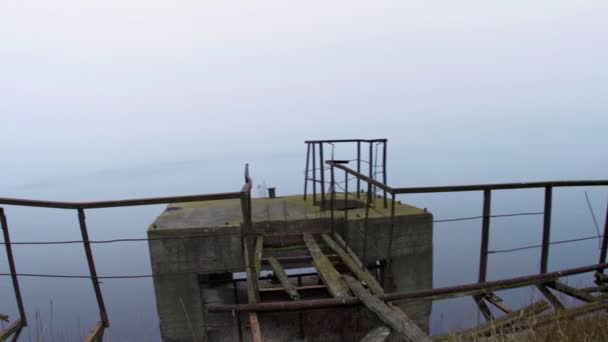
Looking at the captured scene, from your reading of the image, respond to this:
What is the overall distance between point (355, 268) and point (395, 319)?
200 centimetres

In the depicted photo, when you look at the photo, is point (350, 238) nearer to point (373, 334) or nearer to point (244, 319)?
point (244, 319)

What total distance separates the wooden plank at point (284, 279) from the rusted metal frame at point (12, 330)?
2678mm

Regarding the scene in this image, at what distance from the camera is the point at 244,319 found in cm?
618

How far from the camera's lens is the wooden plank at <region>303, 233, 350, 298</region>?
3.82 metres

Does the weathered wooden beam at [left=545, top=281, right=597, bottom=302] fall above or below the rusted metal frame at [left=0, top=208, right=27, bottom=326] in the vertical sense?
below

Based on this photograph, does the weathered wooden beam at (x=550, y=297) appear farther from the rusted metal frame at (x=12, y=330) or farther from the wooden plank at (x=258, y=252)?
the rusted metal frame at (x=12, y=330)

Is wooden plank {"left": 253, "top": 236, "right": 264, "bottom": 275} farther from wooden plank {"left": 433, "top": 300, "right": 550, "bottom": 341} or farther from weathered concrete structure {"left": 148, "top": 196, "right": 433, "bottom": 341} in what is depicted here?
wooden plank {"left": 433, "top": 300, "right": 550, "bottom": 341}

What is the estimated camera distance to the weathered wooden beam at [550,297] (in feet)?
10.8

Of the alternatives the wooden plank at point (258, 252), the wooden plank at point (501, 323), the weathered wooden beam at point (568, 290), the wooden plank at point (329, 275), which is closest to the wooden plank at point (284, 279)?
the wooden plank at point (258, 252)

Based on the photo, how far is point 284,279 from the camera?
477cm

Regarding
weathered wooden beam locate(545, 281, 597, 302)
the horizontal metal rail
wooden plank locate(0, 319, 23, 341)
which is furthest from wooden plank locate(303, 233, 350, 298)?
wooden plank locate(0, 319, 23, 341)

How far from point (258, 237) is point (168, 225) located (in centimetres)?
183

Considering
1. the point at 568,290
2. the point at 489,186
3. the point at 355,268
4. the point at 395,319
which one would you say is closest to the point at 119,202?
the point at 395,319

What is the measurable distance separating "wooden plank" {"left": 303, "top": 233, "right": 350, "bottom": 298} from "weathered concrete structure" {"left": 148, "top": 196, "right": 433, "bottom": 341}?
0.55 meters
